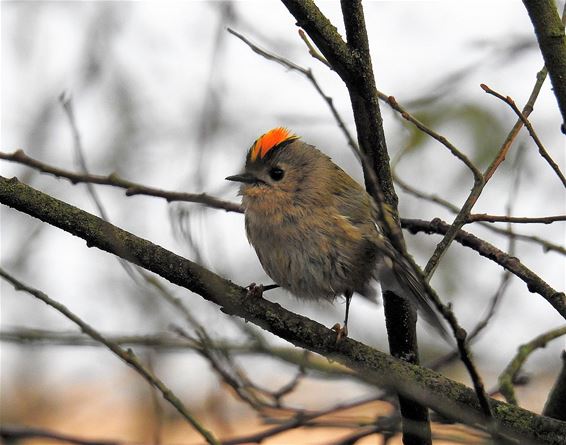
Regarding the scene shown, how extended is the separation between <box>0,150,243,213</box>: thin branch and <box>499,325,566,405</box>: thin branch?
1306mm

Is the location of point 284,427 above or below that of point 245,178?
below

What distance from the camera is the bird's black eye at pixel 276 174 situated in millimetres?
3959

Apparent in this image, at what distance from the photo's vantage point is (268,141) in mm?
4098

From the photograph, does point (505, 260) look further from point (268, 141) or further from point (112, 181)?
point (268, 141)

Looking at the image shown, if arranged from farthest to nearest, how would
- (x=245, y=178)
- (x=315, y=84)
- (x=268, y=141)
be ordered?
(x=268, y=141), (x=245, y=178), (x=315, y=84)

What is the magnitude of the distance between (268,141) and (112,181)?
1.23m

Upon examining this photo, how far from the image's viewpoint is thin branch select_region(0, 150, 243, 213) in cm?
266

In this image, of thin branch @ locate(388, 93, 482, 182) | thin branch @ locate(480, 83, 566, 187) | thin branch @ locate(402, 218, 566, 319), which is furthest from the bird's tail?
thin branch @ locate(480, 83, 566, 187)

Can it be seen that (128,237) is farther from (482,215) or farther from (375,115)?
(482,215)

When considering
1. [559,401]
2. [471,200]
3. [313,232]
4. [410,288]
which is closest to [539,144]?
[471,200]

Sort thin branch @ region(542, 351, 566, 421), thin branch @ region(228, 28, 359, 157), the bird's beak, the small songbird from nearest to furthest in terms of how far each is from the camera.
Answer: thin branch @ region(228, 28, 359, 157), thin branch @ region(542, 351, 566, 421), the small songbird, the bird's beak

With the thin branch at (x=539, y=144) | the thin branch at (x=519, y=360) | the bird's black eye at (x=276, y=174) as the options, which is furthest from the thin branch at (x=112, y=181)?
the thin branch at (x=519, y=360)

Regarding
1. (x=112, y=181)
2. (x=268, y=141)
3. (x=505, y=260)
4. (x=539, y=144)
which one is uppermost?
(x=268, y=141)

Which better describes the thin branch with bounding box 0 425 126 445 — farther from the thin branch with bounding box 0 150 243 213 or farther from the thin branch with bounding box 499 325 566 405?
the thin branch with bounding box 499 325 566 405
